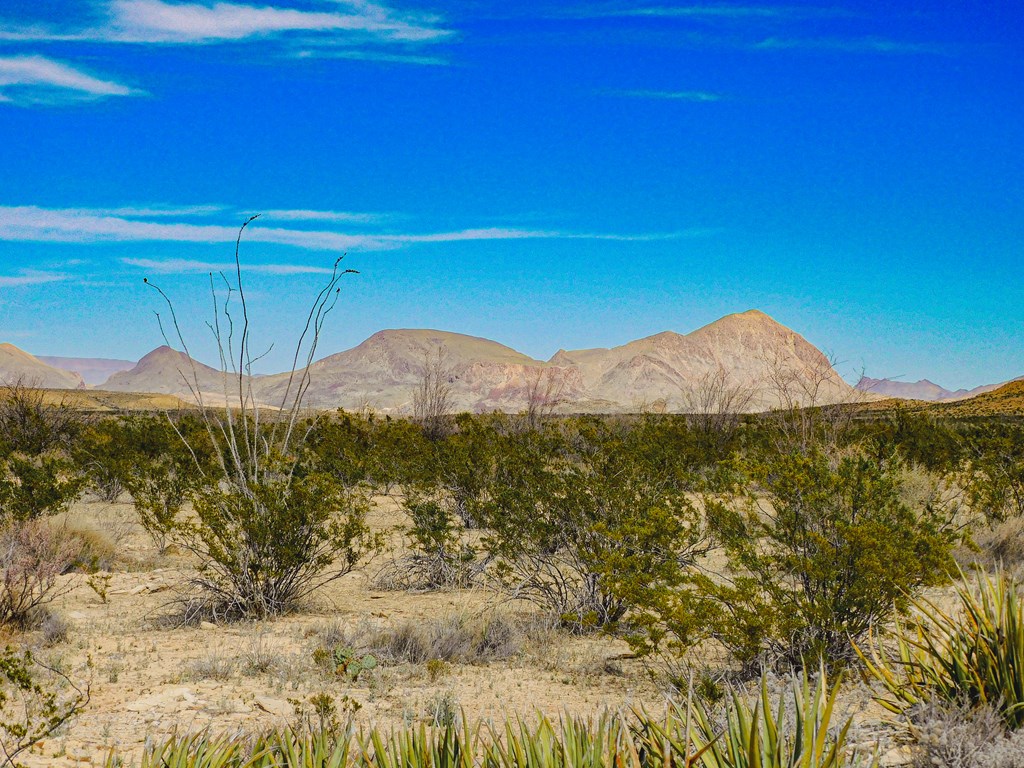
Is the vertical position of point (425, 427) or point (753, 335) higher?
point (753, 335)

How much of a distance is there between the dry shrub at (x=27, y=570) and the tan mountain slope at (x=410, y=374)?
398 feet

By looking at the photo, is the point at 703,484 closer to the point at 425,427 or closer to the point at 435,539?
the point at 435,539

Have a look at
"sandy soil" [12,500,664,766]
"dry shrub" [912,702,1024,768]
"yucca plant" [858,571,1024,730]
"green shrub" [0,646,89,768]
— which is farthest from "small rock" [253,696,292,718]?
"dry shrub" [912,702,1024,768]

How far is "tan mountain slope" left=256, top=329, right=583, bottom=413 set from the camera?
479 feet

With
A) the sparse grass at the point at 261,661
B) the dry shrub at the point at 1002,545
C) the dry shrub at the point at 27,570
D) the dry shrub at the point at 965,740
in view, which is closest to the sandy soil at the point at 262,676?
the sparse grass at the point at 261,661

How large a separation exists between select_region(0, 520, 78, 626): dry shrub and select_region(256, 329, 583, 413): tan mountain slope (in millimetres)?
121414

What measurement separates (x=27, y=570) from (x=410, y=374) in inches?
6544

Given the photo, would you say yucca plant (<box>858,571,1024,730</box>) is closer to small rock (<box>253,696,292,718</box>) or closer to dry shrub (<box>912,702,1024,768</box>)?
dry shrub (<box>912,702,1024,768</box>)

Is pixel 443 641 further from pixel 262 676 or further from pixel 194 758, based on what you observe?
pixel 194 758

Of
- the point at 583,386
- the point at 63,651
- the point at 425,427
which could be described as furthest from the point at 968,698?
the point at 583,386

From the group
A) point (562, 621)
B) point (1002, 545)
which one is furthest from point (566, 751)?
point (1002, 545)

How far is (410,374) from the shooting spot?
17325cm

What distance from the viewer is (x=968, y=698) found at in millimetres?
4504

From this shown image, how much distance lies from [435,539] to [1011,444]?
37.9 ft
